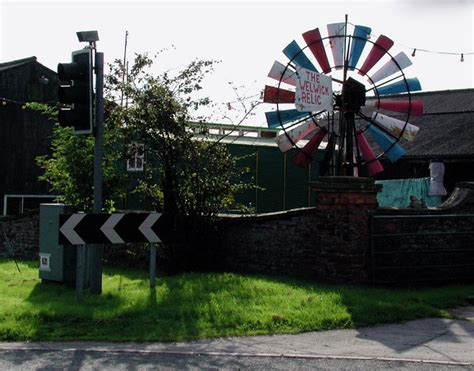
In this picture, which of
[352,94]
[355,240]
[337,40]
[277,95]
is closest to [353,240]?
[355,240]

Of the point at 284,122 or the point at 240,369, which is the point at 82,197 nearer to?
the point at 284,122

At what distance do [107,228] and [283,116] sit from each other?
4.61m

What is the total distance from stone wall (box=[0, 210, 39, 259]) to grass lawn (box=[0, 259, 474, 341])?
4.91 metres

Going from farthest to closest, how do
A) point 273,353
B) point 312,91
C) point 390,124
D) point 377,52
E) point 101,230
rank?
point 390,124
point 377,52
point 312,91
point 101,230
point 273,353

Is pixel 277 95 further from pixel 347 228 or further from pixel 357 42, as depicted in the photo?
pixel 347 228

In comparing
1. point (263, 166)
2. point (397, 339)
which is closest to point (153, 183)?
point (397, 339)

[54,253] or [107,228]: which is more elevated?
[107,228]

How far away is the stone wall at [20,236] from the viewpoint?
51.2ft

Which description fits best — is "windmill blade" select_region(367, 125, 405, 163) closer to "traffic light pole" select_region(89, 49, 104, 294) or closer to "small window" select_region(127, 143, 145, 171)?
"small window" select_region(127, 143, 145, 171)

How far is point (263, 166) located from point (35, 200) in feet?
34.2

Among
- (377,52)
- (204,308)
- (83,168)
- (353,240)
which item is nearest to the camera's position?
(204,308)

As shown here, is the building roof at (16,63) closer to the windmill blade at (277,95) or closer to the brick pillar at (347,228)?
the windmill blade at (277,95)

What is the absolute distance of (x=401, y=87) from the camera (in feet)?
40.8

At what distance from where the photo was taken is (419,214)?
10.9m
